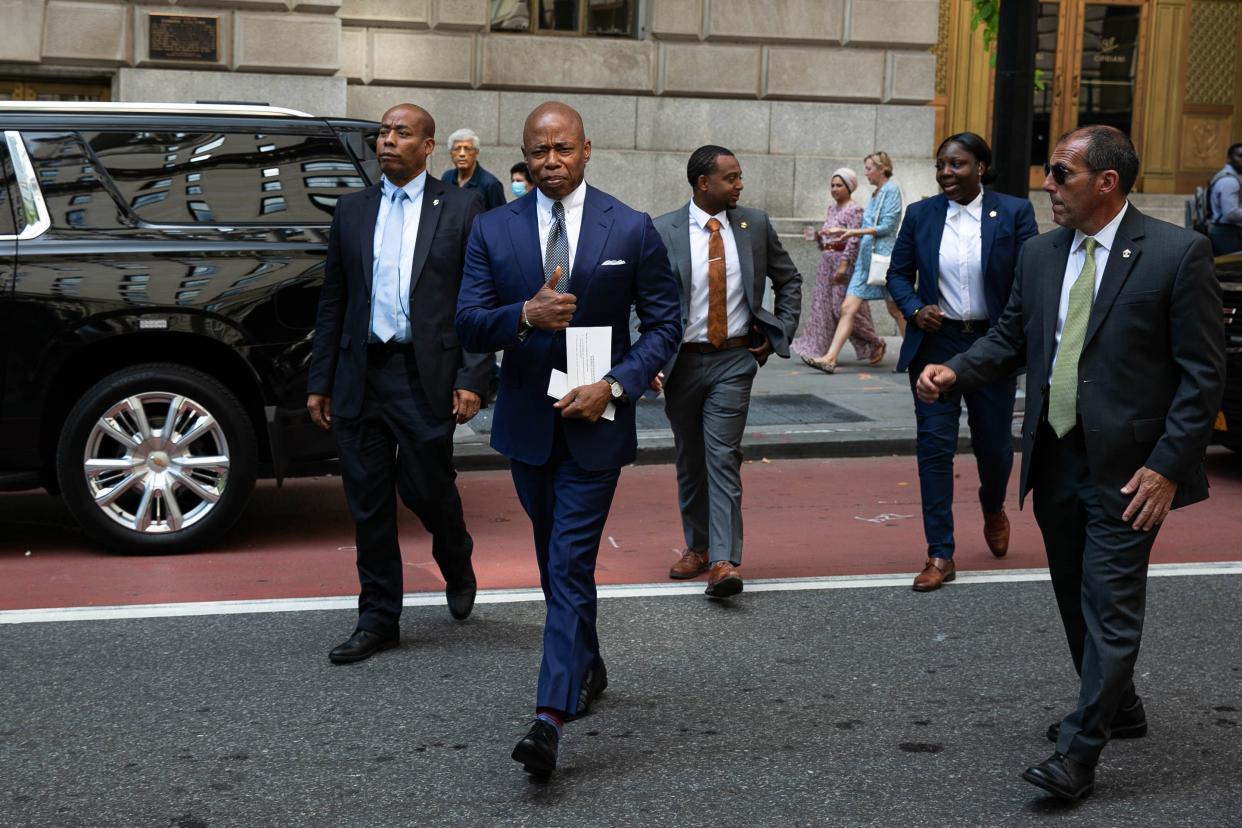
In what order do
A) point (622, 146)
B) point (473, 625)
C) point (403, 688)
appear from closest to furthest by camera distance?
point (403, 688)
point (473, 625)
point (622, 146)

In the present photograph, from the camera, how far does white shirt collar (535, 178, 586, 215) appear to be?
505 cm

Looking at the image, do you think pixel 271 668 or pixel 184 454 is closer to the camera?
pixel 271 668

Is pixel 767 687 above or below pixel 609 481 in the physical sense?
below

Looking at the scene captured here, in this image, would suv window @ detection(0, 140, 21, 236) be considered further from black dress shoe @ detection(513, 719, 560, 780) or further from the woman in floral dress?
the woman in floral dress

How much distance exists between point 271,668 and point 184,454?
1987 millimetres

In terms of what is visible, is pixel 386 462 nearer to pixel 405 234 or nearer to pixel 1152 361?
pixel 405 234

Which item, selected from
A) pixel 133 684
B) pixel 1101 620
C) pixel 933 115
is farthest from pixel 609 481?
pixel 933 115

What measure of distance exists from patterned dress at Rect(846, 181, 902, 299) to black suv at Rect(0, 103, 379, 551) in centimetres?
726

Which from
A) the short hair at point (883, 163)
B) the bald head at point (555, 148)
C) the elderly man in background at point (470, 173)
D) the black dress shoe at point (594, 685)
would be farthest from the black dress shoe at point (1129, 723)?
the short hair at point (883, 163)

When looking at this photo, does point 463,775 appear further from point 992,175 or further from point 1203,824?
point 992,175

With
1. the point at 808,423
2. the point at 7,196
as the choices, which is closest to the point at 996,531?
the point at 808,423

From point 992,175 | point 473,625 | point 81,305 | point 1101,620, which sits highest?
point 992,175

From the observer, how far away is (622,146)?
1616cm

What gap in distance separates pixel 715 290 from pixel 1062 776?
3.08 m
